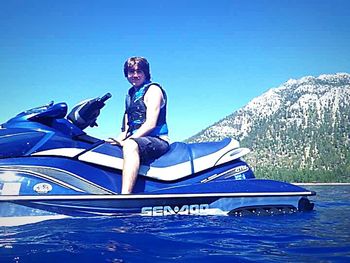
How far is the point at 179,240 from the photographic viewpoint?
10.8ft

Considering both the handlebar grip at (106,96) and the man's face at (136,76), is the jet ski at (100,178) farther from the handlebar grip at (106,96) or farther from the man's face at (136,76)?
the man's face at (136,76)

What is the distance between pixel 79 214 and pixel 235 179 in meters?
2.36

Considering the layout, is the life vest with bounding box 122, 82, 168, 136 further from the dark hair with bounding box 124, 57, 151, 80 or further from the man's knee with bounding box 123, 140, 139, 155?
the man's knee with bounding box 123, 140, 139, 155

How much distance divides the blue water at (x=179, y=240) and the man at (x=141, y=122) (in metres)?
0.76

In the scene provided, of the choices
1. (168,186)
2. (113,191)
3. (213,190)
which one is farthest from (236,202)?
(113,191)

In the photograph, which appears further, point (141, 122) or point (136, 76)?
point (136, 76)

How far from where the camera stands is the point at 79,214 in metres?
4.44

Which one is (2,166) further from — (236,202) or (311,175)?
(311,175)

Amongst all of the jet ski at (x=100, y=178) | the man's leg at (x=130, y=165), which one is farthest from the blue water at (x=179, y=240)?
the man's leg at (x=130, y=165)

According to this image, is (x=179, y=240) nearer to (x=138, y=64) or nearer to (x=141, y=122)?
(x=141, y=122)

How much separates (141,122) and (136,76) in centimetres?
72

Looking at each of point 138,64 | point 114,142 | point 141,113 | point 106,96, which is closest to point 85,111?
point 106,96

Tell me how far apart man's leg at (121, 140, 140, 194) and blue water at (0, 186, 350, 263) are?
457 millimetres

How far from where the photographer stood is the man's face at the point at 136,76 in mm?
5637
